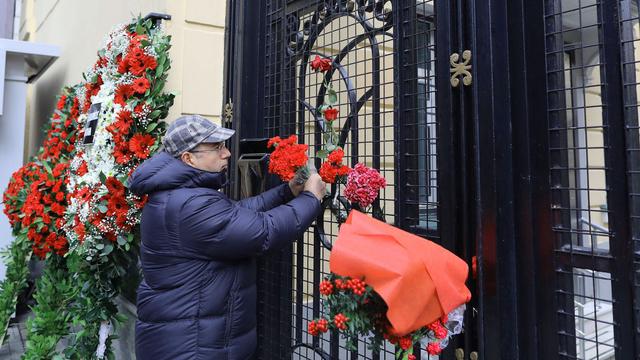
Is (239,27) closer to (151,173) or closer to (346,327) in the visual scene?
(151,173)

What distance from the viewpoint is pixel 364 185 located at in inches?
69.9

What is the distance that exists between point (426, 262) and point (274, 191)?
3.42 feet

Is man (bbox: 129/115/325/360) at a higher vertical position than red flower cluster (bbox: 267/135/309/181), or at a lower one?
lower

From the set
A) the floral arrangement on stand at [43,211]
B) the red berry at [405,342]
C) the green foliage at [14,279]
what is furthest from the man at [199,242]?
the green foliage at [14,279]

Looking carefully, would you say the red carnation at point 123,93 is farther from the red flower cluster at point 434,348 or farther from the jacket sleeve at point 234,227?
the red flower cluster at point 434,348

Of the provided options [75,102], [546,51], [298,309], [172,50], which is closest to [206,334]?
[298,309]

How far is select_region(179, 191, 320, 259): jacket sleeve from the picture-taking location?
1794mm

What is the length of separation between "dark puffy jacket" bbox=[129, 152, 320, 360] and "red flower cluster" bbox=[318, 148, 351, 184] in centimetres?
10

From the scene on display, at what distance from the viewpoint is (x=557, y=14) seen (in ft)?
4.71

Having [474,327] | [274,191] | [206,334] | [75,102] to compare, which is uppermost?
[75,102]

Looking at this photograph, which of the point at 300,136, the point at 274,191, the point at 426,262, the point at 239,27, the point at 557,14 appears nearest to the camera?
the point at 426,262

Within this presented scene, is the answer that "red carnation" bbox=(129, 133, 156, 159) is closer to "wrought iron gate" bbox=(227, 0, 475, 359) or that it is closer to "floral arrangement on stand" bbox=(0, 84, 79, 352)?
"wrought iron gate" bbox=(227, 0, 475, 359)

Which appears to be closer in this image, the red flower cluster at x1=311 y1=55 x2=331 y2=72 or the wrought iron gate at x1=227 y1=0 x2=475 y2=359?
the wrought iron gate at x1=227 y1=0 x2=475 y2=359

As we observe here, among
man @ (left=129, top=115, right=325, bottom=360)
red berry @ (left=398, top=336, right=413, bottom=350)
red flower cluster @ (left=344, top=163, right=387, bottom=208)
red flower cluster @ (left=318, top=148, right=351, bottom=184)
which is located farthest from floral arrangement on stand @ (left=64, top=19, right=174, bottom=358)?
red berry @ (left=398, top=336, right=413, bottom=350)
